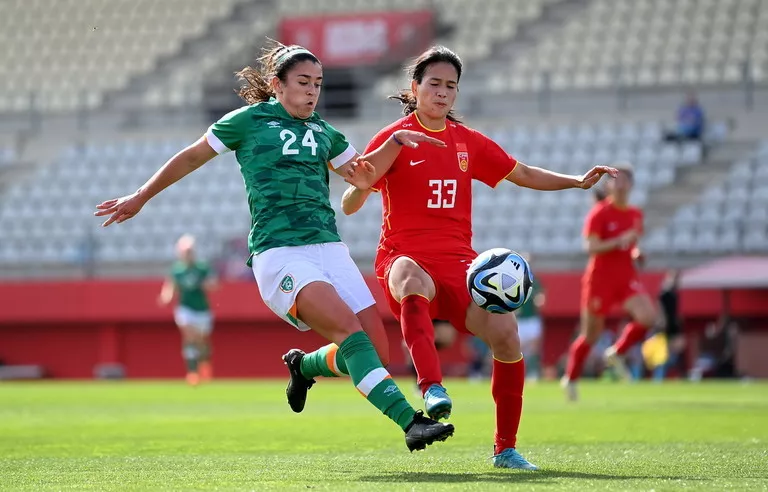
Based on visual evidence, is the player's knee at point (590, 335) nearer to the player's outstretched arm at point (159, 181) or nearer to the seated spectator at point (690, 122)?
the player's outstretched arm at point (159, 181)

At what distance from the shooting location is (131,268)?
26.6 metres

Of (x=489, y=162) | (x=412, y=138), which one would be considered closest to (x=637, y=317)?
(x=489, y=162)

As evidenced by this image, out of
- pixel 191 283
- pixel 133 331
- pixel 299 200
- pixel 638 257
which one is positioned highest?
pixel 299 200

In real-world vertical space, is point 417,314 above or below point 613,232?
below

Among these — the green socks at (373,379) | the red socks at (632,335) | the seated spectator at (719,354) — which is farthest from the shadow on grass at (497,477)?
the seated spectator at (719,354)

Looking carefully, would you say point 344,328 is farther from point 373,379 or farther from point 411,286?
point 411,286

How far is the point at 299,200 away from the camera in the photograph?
705 cm

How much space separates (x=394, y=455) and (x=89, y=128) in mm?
24854

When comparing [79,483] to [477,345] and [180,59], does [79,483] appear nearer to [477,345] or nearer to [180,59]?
[477,345]

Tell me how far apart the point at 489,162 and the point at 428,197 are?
1.82 feet

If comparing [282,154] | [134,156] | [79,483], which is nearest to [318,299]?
[282,154]

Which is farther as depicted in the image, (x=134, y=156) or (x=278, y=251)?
(x=134, y=156)

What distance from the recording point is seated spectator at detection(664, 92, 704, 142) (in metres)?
25.4

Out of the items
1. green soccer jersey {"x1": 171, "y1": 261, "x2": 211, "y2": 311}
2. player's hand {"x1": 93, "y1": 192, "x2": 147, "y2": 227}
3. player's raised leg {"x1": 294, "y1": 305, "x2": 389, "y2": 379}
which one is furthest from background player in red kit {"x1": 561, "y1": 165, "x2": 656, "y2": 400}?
green soccer jersey {"x1": 171, "y1": 261, "x2": 211, "y2": 311}
